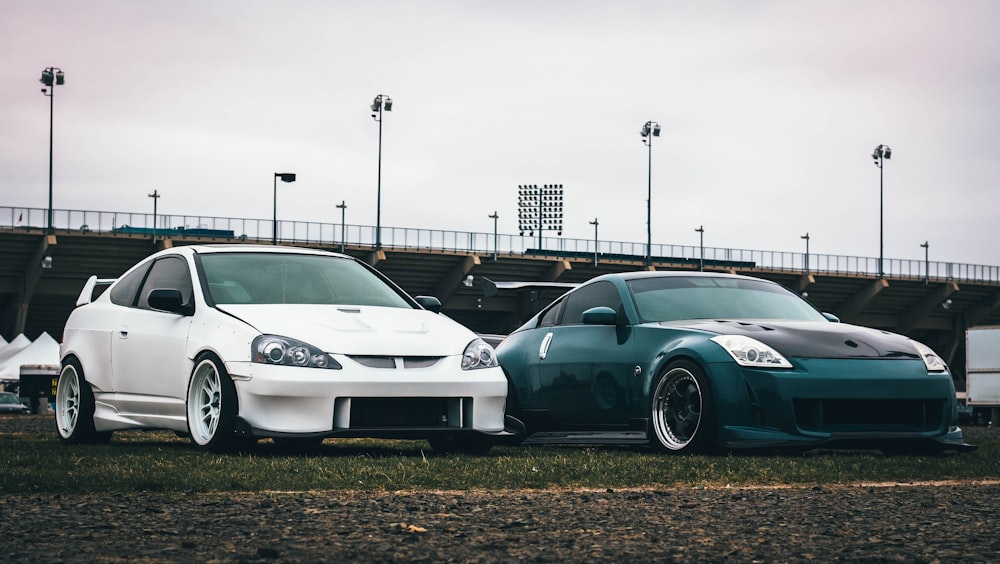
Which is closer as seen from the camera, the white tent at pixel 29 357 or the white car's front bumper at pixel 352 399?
the white car's front bumper at pixel 352 399

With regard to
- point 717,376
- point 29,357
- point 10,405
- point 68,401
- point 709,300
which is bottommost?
point 10,405

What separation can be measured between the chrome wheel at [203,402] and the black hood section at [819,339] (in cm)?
326

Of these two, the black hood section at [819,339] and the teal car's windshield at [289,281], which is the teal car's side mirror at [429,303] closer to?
the teal car's windshield at [289,281]

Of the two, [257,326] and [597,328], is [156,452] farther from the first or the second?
[597,328]

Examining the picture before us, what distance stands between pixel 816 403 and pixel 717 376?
653mm

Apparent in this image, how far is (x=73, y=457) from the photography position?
841 centimetres

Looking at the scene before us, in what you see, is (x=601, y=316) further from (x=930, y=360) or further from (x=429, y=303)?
(x=930, y=360)

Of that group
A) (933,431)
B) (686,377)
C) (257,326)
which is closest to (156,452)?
(257,326)

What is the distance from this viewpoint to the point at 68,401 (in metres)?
10.5

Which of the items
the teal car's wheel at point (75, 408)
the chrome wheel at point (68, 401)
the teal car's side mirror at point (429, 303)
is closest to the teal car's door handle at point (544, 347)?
the teal car's side mirror at point (429, 303)

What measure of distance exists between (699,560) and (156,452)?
5.52 m

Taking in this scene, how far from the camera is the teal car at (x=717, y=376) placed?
27.7 ft

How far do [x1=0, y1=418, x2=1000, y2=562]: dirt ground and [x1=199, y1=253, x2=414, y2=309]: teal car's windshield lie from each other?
3494 mm

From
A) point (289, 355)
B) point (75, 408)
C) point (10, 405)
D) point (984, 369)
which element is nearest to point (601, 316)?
point (289, 355)
